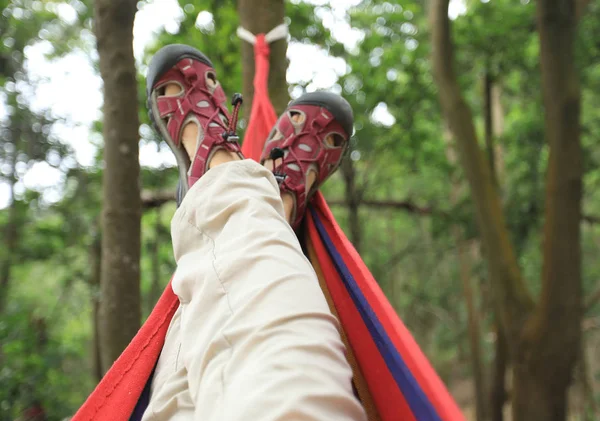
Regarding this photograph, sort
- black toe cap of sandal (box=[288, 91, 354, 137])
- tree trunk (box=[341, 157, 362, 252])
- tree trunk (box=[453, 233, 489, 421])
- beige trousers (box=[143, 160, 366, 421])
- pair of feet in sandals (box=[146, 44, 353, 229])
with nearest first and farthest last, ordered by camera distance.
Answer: beige trousers (box=[143, 160, 366, 421]) → pair of feet in sandals (box=[146, 44, 353, 229]) → black toe cap of sandal (box=[288, 91, 354, 137]) → tree trunk (box=[341, 157, 362, 252]) → tree trunk (box=[453, 233, 489, 421])

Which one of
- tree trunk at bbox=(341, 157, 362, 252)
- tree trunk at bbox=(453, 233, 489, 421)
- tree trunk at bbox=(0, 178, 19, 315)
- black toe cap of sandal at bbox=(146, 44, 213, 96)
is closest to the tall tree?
tree trunk at bbox=(341, 157, 362, 252)

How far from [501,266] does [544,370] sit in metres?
0.50

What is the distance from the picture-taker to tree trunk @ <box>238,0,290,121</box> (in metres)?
1.42

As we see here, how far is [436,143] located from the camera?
4711 mm

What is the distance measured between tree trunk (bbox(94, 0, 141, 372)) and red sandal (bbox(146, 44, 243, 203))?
0.11 metres

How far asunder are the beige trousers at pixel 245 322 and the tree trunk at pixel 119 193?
402 mm

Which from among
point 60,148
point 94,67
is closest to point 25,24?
point 94,67

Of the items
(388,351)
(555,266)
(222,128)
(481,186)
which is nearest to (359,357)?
(388,351)

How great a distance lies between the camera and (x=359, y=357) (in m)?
0.83

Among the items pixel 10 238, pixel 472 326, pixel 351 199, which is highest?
pixel 351 199

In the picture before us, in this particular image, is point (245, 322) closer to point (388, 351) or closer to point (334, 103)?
point (388, 351)

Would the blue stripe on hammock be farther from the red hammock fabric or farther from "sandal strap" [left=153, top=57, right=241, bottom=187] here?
"sandal strap" [left=153, top=57, right=241, bottom=187]

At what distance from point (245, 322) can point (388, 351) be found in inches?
9.7

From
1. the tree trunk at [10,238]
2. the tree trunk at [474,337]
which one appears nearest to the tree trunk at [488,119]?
the tree trunk at [474,337]
